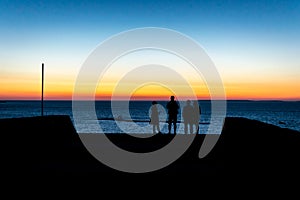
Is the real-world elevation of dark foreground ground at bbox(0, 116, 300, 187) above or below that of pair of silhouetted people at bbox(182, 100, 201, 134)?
below

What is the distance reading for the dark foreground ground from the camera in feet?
25.6

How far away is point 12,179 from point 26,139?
377 cm

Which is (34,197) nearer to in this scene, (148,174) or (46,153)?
(148,174)

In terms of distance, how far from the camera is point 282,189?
6461 mm

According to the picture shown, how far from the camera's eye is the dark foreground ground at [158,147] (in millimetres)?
7805

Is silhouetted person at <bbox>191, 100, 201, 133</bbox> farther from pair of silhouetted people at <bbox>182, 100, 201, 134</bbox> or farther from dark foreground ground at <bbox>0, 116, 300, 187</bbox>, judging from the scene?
dark foreground ground at <bbox>0, 116, 300, 187</bbox>

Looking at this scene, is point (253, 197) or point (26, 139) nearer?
point (253, 197)

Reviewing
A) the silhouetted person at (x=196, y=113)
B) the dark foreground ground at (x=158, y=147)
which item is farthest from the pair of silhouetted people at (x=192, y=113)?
the dark foreground ground at (x=158, y=147)

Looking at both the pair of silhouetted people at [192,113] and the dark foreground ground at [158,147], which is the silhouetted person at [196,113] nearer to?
the pair of silhouetted people at [192,113]

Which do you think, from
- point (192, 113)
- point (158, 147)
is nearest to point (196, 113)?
point (192, 113)

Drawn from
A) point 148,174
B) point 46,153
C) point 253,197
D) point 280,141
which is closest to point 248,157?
point 280,141

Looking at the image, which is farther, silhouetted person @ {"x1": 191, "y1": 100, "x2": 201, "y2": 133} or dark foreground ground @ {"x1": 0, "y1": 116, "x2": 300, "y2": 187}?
silhouetted person @ {"x1": 191, "y1": 100, "x2": 201, "y2": 133}

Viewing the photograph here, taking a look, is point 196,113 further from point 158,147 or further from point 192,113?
point 158,147

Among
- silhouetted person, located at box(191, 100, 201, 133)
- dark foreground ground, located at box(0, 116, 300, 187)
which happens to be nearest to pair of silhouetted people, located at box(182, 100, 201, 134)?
silhouetted person, located at box(191, 100, 201, 133)
